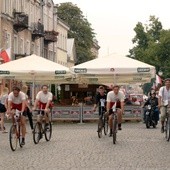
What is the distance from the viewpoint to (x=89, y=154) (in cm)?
1519

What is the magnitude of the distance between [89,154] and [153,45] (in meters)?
57.7

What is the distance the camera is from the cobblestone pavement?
12914 mm

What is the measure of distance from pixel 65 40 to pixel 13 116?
230ft

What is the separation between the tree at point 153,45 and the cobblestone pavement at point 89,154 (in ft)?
169

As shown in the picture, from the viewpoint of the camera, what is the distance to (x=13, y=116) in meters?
16.8

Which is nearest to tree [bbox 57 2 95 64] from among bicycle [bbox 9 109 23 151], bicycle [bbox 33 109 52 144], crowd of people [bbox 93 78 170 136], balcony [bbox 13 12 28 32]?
balcony [bbox 13 12 28 32]

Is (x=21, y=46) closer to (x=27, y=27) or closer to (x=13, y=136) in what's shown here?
(x=27, y=27)

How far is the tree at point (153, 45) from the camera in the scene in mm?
71688

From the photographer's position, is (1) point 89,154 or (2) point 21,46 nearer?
(1) point 89,154

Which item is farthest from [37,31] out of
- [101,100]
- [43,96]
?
[43,96]

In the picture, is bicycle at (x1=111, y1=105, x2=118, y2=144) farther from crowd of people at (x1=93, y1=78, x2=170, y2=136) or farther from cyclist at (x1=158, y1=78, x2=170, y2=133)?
cyclist at (x1=158, y1=78, x2=170, y2=133)

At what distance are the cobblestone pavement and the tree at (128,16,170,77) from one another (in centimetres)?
5151

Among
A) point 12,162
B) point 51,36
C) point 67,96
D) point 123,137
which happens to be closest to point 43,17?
point 51,36

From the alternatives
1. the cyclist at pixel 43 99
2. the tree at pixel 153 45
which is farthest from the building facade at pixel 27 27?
the cyclist at pixel 43 99
